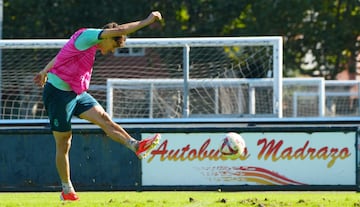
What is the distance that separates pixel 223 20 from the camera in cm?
3894

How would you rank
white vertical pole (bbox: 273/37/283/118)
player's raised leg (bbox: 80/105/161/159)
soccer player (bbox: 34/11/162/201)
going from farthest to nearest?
1. white vertical pole (bbox: 273/37/283/118)
2. soccer player (bbox: 34/11/162/201)
3. player's raised leg (bbox: 80/105/161/159)

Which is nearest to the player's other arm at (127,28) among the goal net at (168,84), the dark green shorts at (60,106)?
the dark green shorts at (60,106)

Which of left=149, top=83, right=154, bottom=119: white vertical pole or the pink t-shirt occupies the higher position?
the pink t-shirt

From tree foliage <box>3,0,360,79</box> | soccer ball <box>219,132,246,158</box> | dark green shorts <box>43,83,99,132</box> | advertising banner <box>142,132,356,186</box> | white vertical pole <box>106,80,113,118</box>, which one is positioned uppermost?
→ tree foliage <box>3,0,360,79</box>

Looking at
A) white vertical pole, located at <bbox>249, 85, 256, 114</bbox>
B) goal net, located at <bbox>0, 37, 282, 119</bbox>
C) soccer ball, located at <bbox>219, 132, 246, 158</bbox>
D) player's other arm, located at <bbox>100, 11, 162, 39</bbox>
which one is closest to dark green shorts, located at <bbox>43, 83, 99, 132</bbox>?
player's other arm, located at <bbox>100, 11, 162, 39</bbox>

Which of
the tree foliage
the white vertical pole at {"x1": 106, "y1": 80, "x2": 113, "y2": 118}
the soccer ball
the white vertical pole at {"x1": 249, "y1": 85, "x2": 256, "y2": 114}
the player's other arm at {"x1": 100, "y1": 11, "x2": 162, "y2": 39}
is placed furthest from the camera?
the tree foliage

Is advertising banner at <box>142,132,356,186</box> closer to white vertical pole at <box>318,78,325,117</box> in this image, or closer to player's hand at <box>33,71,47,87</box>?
player's hand at <box>33,71,47,87</box>

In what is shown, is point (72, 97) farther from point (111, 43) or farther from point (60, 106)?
point (111, 43)

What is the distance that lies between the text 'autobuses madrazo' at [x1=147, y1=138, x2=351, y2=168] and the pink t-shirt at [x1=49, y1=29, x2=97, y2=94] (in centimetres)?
332

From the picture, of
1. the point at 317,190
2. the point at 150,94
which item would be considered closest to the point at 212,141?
the point at 317,190

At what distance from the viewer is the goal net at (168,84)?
20.3 m

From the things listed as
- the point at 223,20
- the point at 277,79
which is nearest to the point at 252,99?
the point at 277,79

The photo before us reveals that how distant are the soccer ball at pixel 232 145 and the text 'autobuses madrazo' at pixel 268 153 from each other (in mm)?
985

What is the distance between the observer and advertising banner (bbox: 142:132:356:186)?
45.4 feet
